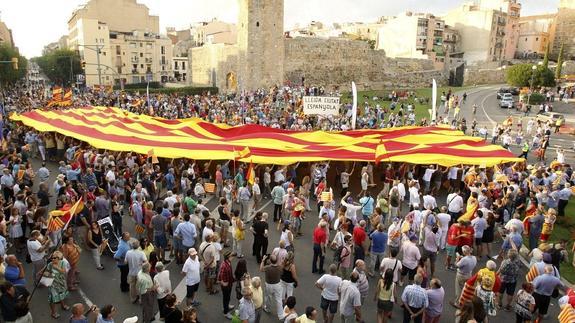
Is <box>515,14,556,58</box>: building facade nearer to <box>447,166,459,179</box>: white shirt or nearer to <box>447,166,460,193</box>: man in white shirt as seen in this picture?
<box>447,166,460,193</box>: man in white shirt

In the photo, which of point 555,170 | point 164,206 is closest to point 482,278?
point 164,206

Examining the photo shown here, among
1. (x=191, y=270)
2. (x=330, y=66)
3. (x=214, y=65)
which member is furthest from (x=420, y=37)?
(x=191, y=270)

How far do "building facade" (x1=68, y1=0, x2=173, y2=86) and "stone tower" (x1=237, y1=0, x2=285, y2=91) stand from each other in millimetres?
28713

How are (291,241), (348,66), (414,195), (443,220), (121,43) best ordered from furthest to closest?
(121,43), (348,66), (414,195), (443,220), (291,241)

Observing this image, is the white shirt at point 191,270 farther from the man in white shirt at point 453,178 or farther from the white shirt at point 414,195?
the man in white shirt at point 453,178

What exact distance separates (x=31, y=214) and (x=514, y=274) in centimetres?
939

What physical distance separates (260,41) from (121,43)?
114 ft

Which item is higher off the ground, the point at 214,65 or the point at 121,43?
the point at 121,43

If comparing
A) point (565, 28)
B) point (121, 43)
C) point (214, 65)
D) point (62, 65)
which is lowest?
point (62, 65)

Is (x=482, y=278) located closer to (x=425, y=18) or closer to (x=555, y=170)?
(x=555, y=170)

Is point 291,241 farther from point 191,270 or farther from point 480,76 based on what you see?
point 480,76

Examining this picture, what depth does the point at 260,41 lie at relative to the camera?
42031 mm

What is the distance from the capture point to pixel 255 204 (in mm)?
12016

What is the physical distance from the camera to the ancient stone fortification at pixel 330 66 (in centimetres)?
4894
